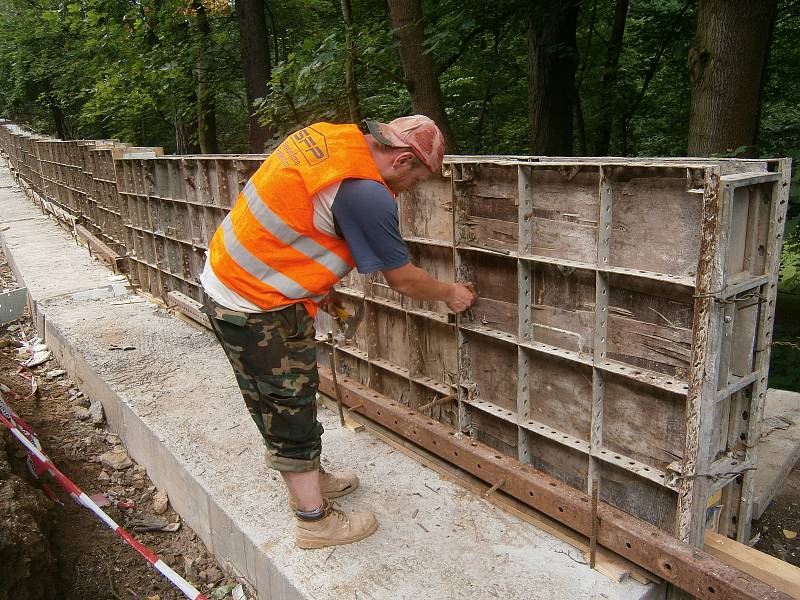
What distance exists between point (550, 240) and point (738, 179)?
98cm

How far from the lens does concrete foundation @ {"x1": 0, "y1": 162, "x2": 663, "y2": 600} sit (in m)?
3.09

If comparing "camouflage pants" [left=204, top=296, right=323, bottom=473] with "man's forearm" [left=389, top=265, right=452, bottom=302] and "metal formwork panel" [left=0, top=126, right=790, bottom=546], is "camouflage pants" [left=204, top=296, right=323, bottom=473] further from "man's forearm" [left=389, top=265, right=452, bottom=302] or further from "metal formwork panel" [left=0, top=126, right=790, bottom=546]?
"metal formwork panel" [left=0, top=126, right=790, bottom=546]

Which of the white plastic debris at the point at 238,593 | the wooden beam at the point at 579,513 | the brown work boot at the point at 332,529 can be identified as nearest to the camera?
the wooden beam at the point at 579,513

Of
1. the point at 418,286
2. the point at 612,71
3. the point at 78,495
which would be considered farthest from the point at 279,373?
the point at 612,71

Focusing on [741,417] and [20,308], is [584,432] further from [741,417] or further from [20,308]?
[20,308]

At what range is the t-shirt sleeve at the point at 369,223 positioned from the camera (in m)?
2.72

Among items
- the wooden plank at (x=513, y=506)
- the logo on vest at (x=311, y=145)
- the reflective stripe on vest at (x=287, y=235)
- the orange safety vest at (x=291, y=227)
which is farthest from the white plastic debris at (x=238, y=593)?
the logo on vest at (x=311, y=145)

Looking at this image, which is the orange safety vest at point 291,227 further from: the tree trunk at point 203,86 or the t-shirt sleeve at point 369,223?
the tree trunk at point 203,86

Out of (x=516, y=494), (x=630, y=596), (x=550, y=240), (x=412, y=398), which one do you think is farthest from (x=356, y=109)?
(x=630, y=596)

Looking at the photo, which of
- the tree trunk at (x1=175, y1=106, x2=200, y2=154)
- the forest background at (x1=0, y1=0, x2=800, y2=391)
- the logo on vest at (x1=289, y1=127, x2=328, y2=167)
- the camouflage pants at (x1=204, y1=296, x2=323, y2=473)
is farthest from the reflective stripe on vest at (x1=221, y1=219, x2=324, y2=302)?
the tree trunk at (x1=175, y1=106, x2=200, y2=154)

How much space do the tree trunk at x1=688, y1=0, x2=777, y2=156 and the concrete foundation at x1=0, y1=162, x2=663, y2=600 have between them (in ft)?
13.8

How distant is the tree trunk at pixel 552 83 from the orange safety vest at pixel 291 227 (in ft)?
23.9

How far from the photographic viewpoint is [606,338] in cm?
323

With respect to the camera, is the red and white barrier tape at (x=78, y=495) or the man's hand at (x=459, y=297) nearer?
the man's hand at (x=459, y=297)
